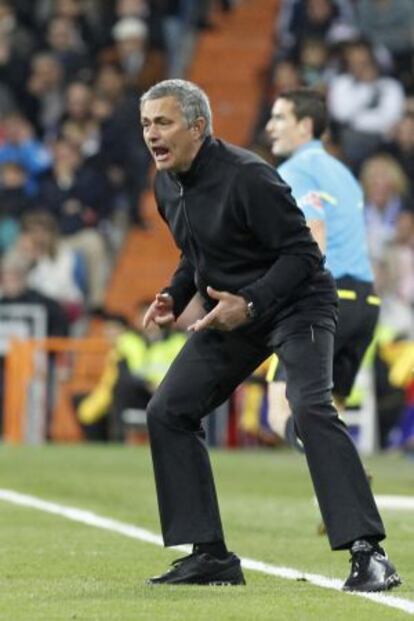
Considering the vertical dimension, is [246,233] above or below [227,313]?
above

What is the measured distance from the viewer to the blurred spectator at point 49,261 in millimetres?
23078

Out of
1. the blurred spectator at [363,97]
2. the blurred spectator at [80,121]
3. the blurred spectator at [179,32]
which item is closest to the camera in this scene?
the blurred spectator at [363,97]

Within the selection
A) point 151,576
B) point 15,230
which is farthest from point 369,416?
point 151,576

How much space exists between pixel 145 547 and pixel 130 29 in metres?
15.7

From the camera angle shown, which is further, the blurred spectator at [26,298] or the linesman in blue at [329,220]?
the blurred spectator at [26,298]

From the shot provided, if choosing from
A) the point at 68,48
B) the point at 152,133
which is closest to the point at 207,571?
the point at 152,133

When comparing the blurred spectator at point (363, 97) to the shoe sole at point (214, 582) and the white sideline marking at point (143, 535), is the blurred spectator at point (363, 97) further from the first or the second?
the shoe sole at point (214, 582)

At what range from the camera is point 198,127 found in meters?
8.59

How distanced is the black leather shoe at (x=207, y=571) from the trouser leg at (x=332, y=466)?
573mm

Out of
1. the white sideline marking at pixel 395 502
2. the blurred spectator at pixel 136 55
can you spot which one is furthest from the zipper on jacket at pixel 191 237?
the blurred spectator at pixel 136 55

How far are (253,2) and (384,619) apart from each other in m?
20.5

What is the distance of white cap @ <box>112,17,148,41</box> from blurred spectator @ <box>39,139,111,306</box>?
168 cm

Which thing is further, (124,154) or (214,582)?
(124,154)

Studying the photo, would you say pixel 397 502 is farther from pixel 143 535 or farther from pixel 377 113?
pixel 377 113
